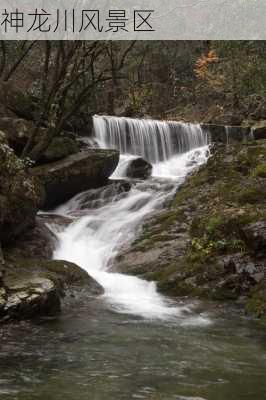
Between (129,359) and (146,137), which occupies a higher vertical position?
(146,137)

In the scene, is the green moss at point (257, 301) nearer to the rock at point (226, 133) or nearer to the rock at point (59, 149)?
the rock at point (59, 149)

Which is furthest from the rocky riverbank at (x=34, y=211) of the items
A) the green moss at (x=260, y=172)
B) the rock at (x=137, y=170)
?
the green moss at (x=260, y=172)

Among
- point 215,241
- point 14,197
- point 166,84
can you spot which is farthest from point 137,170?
point 166,84

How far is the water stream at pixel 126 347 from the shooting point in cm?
558

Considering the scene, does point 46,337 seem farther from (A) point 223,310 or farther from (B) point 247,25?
(B) point 247,25

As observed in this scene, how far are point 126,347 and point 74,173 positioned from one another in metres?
10.5

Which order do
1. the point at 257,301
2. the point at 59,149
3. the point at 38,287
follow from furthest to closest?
the point at 59,149 → the point at 257,301 → the point at 38,287

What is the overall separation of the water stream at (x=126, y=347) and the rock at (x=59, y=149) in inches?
153

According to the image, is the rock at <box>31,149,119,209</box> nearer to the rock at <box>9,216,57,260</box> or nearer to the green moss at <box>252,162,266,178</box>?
the rock at <box>9,216,57,260</box>

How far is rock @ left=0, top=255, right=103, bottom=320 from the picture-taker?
8.38 meters

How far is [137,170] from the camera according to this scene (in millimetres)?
21047

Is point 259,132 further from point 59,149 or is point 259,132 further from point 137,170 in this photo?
point 59,149

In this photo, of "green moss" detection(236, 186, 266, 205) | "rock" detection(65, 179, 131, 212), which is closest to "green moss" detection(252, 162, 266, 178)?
"green moss" detection(236, 186, 266, 205)

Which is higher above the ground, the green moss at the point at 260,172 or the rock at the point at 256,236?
the green moss at the point at 260,172
